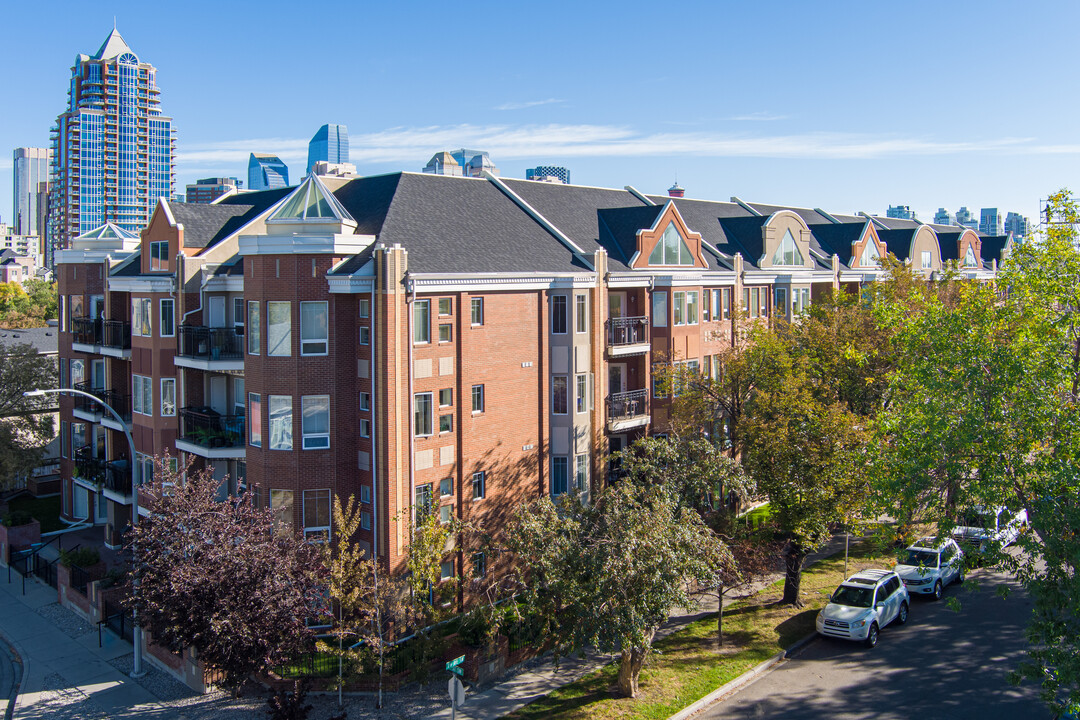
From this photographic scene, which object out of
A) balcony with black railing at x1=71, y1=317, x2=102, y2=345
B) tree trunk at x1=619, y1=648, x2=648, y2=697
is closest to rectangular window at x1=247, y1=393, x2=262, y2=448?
tree trunk at x1=619, y1=648, x2=648, y2=697

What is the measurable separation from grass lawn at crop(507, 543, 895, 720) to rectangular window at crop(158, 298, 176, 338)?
20.5 meters

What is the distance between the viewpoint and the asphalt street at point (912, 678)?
22672 mm

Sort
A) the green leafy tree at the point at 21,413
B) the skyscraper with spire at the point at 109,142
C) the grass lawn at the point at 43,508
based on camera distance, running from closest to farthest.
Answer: the green leafy tree at the point at 21,413, the grass lawn at the point at 43,508, the skyscraper with spire at the point at 109,142

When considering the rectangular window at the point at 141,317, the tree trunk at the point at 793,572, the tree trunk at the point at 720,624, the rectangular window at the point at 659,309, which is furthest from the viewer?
the rectangular window at the point at 659,309

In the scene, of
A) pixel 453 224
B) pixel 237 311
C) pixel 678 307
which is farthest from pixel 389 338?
pixel 678 307

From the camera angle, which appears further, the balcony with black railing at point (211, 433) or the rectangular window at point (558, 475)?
the rectangular window at point (558, 475)

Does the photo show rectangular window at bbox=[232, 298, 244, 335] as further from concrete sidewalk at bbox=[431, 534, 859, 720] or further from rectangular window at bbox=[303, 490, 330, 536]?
concrete sidewalk at bbox=[431, 534, 859, 720]

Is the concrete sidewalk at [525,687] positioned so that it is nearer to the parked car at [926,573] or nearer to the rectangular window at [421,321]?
the parked car at [926,573]

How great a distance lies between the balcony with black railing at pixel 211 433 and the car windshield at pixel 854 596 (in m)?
21.5

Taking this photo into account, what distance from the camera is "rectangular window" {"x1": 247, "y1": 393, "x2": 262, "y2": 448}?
27.7 meters

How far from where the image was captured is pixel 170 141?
7426 inches

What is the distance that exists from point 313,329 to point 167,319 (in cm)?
954

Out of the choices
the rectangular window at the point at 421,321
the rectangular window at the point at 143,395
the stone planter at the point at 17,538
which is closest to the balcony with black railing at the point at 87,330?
the rectangular window at the point at 143,395

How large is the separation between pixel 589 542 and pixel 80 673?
16806 mm
